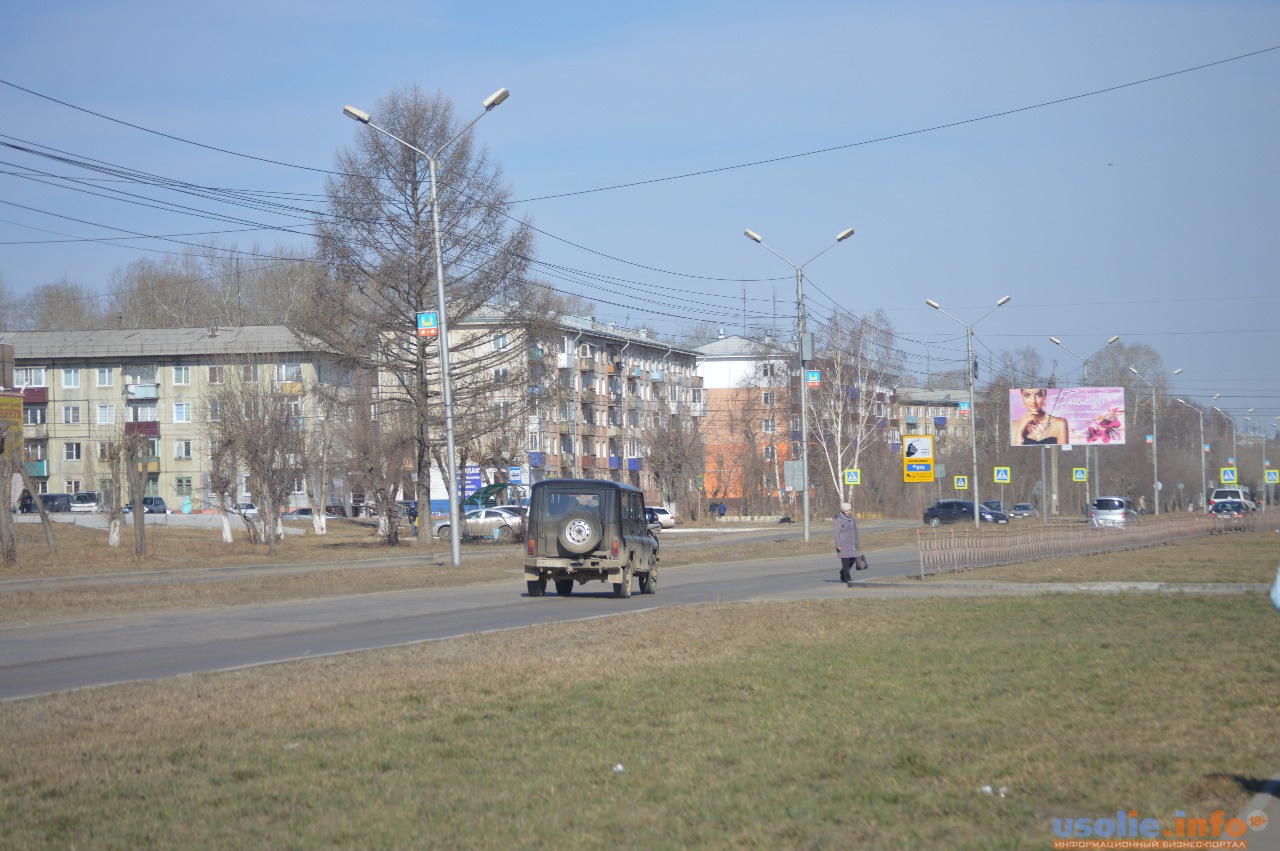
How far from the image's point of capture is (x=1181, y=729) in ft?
27.5

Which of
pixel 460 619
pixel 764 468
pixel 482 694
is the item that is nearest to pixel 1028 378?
pixel 764 468

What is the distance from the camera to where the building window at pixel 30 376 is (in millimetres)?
92812

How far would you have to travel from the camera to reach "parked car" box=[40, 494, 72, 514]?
282ft

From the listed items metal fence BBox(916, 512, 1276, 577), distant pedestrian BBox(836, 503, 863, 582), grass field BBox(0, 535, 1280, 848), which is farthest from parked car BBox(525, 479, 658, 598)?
grass field BBox(0, 535, 1280, 848)

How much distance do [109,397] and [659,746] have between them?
93852mm

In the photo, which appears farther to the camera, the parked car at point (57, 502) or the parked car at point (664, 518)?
the parked car at point (57, 502)

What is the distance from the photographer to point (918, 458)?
30578 millimetres

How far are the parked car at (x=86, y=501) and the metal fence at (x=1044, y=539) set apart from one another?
2471 inches

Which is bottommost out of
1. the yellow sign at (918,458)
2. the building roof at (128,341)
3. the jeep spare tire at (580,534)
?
the jeep spare tire at (580,534)

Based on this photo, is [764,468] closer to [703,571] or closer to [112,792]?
[703,571]

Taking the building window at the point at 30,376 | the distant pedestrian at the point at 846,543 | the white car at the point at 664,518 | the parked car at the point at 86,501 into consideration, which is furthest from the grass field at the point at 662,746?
the building window at the point at 30,376

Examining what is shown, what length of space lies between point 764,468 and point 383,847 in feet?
317

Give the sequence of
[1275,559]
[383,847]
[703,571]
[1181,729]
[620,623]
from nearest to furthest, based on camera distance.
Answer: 1. [383,847]
2. [1181,729]
3. [620,623]
4. [1275,559]
5. [703,571]

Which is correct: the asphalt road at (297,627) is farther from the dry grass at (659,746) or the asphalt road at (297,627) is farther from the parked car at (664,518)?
the parked car at (664,518)
